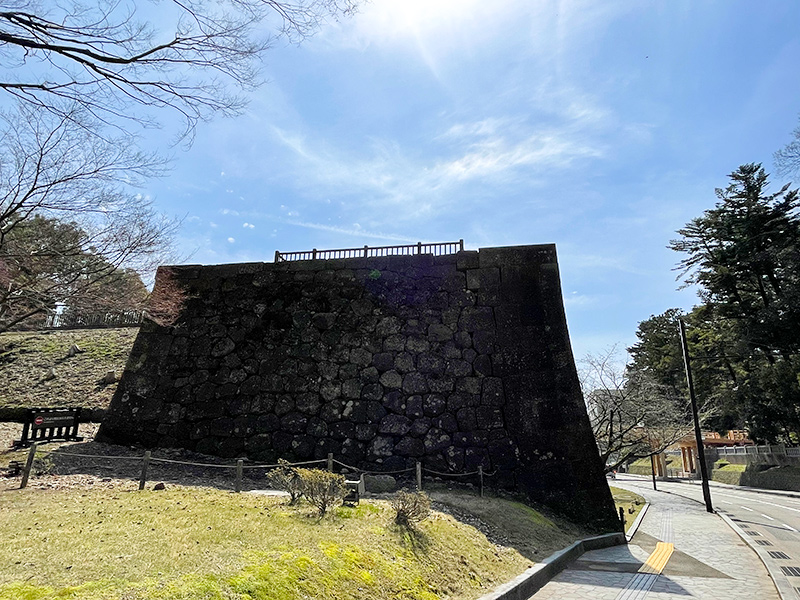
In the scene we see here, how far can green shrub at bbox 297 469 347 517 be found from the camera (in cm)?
546

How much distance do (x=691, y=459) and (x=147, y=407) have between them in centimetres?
4574

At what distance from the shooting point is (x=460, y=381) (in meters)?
10.1

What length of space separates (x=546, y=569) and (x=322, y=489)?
3.12 metres

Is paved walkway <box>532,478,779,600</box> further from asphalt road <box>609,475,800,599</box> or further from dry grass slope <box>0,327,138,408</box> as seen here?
dry grass slope <box>0,327,138,408</box>

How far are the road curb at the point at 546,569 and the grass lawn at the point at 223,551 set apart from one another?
7.6 inches

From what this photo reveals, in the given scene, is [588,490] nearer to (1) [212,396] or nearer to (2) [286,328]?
(2) [286,328]

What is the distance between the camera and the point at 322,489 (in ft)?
18.0

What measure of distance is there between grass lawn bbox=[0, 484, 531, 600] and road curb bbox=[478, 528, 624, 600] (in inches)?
7.6

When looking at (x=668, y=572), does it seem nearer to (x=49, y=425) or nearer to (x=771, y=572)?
(x=771, y=572)

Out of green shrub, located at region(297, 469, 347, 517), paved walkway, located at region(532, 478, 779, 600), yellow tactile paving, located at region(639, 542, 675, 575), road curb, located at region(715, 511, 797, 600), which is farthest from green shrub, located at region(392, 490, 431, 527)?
road curb, located at region(715, 511, 797, 600)

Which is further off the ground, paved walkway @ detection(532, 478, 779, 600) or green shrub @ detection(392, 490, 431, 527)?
green shrub @ detection(392, 490, 431, 527)

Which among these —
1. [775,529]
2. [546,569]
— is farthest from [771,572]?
[775,529]

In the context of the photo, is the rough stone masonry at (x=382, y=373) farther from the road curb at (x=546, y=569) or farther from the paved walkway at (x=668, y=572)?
the paved walkway at (x=668, y=572)

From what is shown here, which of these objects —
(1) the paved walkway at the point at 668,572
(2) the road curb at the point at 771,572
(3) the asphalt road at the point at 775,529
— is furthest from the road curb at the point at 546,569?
(3) the asphalt road at the point at 775,529
